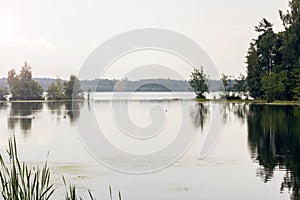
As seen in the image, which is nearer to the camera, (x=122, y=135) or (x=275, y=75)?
(x=122, y=135)

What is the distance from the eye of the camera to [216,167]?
1497 cm

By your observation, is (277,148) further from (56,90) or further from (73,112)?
(56,90)

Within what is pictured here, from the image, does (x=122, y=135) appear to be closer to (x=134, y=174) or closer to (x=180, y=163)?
(x=180, y=163)

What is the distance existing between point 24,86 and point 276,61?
37.6 meters

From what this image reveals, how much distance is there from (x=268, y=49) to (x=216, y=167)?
41030 mm

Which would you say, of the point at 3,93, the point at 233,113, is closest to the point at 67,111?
the point at 233,113

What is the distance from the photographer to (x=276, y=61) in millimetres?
54656

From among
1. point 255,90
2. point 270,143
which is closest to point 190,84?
point 255,90

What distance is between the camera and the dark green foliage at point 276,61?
49.4m

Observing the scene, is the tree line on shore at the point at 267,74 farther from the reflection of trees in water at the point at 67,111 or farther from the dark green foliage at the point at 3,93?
the dark green foliage at the point at 3,93

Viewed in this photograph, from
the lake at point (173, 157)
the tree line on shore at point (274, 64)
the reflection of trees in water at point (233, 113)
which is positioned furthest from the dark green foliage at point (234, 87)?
the lake at point (173, 157)

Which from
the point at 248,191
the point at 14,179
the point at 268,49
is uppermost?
the point at 268,49

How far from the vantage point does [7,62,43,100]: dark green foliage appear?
253 ft

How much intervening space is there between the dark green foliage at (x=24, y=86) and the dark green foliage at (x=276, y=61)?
110ft
